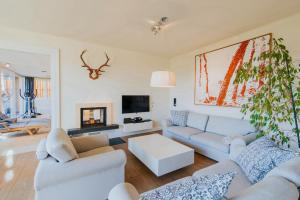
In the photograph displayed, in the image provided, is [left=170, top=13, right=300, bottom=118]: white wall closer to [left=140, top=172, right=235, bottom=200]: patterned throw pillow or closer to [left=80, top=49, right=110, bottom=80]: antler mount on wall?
[left=80, top=49, right=110, bottom=80]: antler mount on wall

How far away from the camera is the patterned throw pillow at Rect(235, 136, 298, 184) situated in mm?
1340

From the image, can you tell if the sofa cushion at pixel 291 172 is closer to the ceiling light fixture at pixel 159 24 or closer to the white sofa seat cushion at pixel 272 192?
the white sofa seat cushion at pixel 272 192

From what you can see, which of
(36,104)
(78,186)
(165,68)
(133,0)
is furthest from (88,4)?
(36,104)

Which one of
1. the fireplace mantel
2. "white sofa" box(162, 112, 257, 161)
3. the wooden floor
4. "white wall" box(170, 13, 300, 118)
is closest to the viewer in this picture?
the wooden floor

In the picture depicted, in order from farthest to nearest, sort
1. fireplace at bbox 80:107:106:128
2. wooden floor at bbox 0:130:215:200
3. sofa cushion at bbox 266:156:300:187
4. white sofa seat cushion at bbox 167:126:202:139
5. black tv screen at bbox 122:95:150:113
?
black tv screen at bbox 122:95:150:113 → fireplace at bbox 80:107:106:128 → white sofa seat cushion at bbox 167:126:202:139 → wooden floor at bbox 0:130:215:200 → sofa cushion at bbox 266:156:300:187

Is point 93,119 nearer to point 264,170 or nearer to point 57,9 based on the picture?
point 57,9

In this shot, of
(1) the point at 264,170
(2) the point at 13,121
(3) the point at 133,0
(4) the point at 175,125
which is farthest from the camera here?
(2) the point at 13,121

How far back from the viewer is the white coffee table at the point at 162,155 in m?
2.10

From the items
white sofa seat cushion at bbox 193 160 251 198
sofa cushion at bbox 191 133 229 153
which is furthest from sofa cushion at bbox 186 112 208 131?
white sofa seat cushion at bbox 193 160 251 198

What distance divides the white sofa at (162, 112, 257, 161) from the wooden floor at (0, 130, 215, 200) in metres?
0.25

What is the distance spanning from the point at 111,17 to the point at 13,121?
19.6 feet

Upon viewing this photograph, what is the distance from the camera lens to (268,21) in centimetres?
260

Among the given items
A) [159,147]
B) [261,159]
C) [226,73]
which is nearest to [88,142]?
[159,147]

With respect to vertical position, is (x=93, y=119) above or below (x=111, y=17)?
below
